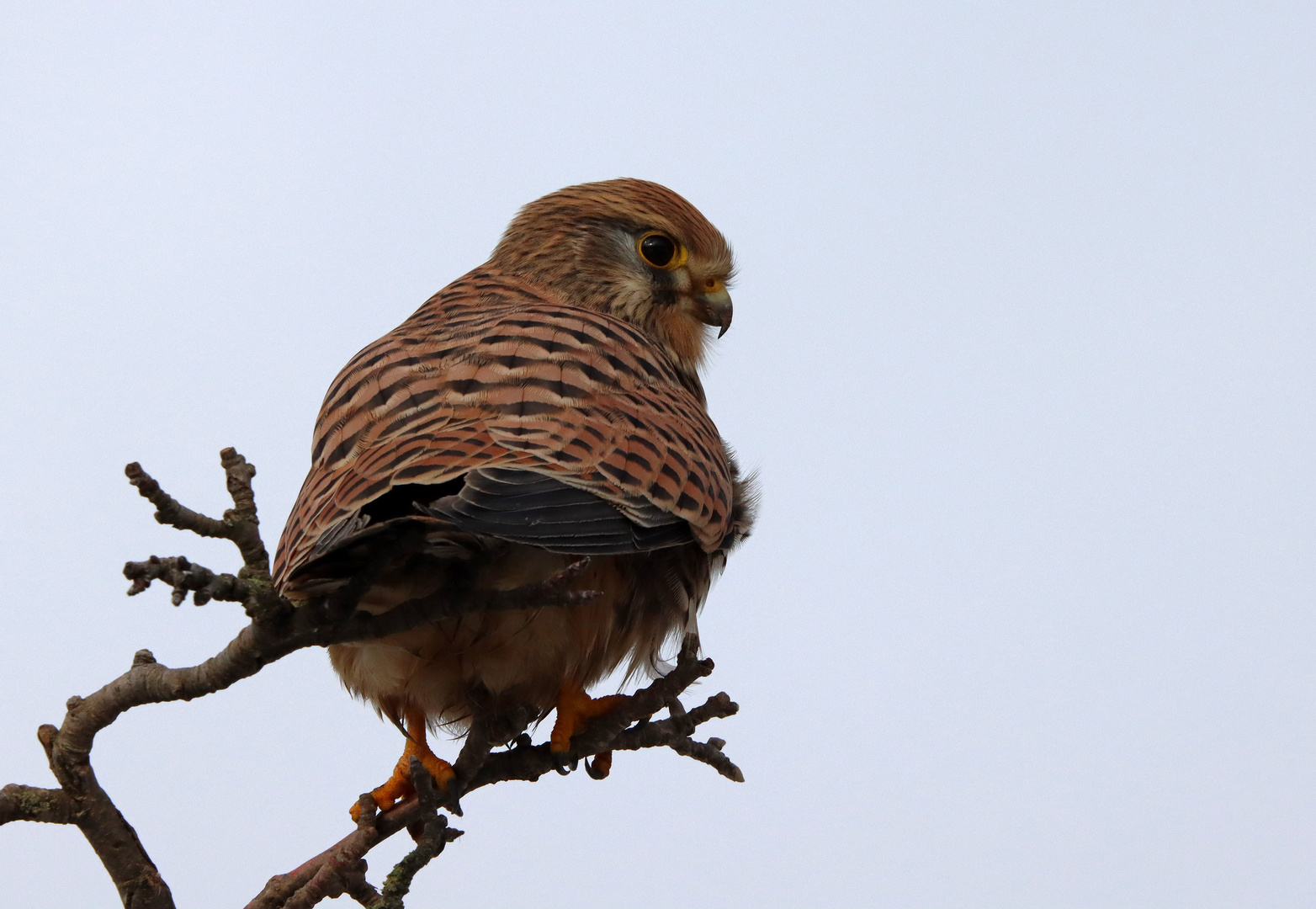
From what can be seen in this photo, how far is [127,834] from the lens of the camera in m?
2.30

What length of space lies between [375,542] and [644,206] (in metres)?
2.24

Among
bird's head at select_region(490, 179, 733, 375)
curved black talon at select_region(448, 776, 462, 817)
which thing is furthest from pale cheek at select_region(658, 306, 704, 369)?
curved black talon at select_region(448, 776, 462, 817)

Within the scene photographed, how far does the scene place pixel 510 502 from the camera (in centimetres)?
210

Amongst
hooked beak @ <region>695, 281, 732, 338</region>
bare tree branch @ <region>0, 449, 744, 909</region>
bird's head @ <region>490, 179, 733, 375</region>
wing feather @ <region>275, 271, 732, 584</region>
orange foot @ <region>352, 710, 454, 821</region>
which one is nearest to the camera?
bare tree branch @ <region>0, 449, 744, 909</region>

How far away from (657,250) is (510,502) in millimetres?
2056

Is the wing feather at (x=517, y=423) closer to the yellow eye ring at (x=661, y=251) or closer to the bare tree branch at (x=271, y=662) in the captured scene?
the bare tree branch at (x=271, y=662)

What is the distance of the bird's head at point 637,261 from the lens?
3.96 meters

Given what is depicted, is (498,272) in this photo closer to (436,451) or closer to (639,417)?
(639,417)

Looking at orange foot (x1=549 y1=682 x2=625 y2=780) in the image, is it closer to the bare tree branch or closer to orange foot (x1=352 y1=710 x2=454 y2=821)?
the bare tree branch

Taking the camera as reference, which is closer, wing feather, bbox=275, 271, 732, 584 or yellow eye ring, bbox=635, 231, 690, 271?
wing feather, bbox=275, 271, 732, 584

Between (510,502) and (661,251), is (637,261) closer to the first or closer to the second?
(661,251)

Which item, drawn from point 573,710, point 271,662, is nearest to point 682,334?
point 573,710

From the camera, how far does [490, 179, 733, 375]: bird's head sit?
396cm

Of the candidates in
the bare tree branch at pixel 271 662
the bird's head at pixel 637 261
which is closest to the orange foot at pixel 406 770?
the bare tree branch at pixel 271 662
